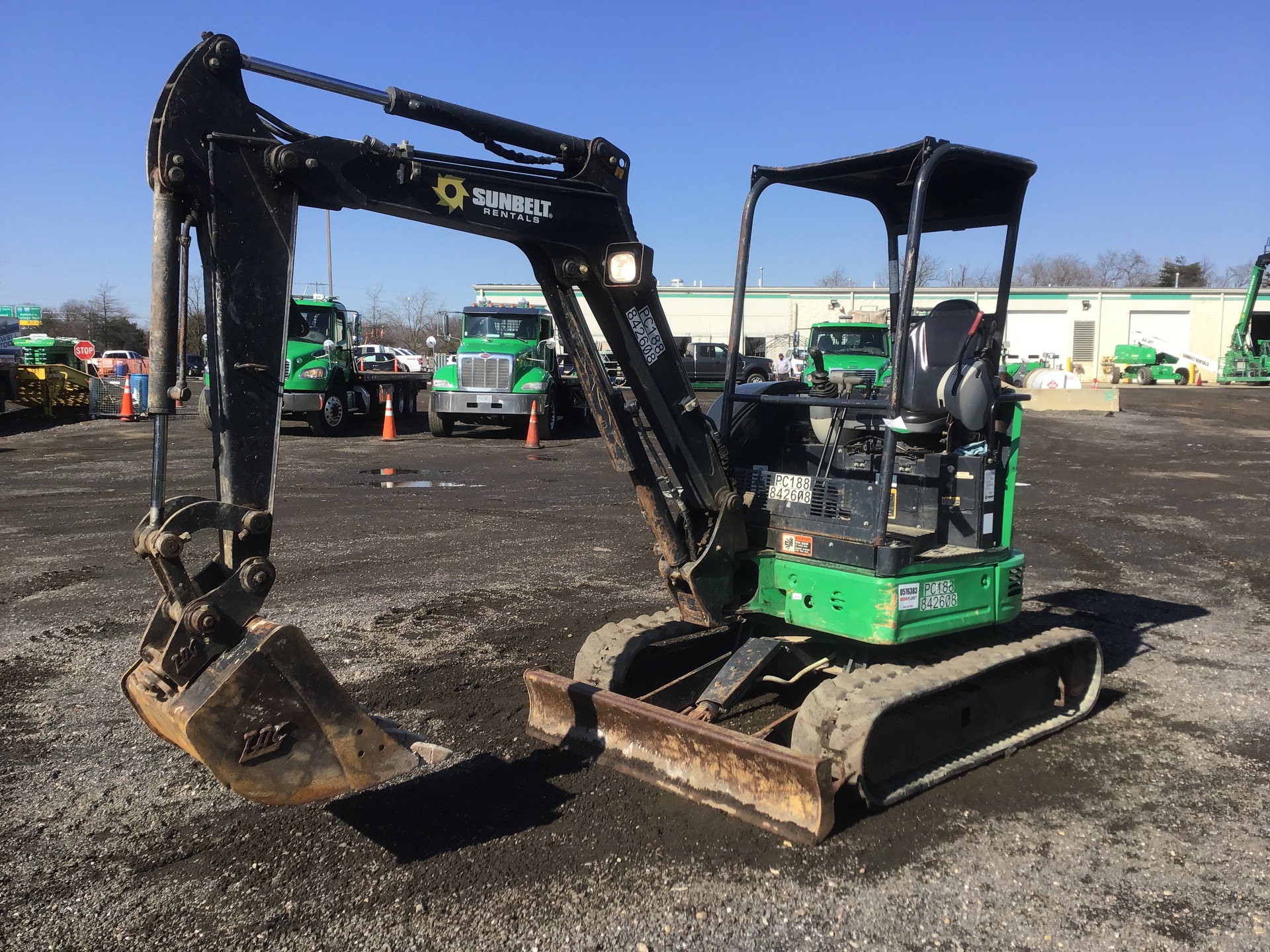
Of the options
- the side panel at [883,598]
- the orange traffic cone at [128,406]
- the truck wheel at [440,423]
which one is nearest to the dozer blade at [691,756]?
the side panel at [883,598]

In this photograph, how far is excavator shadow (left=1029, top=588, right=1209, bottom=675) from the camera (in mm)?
6777

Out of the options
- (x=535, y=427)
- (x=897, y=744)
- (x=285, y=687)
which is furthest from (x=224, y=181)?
(x=535, y=427)

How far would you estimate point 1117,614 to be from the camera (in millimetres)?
7645

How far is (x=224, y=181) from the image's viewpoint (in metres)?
3.50

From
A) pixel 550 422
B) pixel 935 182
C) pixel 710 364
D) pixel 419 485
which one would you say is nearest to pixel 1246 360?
pixel 710 364

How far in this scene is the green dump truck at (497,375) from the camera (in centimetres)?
1938

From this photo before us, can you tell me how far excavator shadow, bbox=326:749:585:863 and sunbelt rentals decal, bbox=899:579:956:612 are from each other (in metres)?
1.69

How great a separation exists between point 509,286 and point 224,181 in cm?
5094

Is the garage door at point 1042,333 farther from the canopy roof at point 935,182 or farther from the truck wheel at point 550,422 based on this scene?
the canopy roof at point 935,182

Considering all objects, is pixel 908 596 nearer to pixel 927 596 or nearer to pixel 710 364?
pixel 927 596

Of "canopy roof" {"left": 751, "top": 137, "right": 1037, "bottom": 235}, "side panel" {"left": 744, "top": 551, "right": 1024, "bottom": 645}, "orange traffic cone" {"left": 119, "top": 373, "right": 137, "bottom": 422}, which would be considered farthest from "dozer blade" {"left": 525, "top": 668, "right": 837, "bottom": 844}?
"orange traffic cone" {"left": 119, "top": 373, "right": 137, "bottom": 422}

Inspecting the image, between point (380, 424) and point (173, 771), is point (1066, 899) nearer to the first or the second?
point (173, 771)

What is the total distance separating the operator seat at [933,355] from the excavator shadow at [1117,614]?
258cm

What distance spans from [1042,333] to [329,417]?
43044 millimetres
